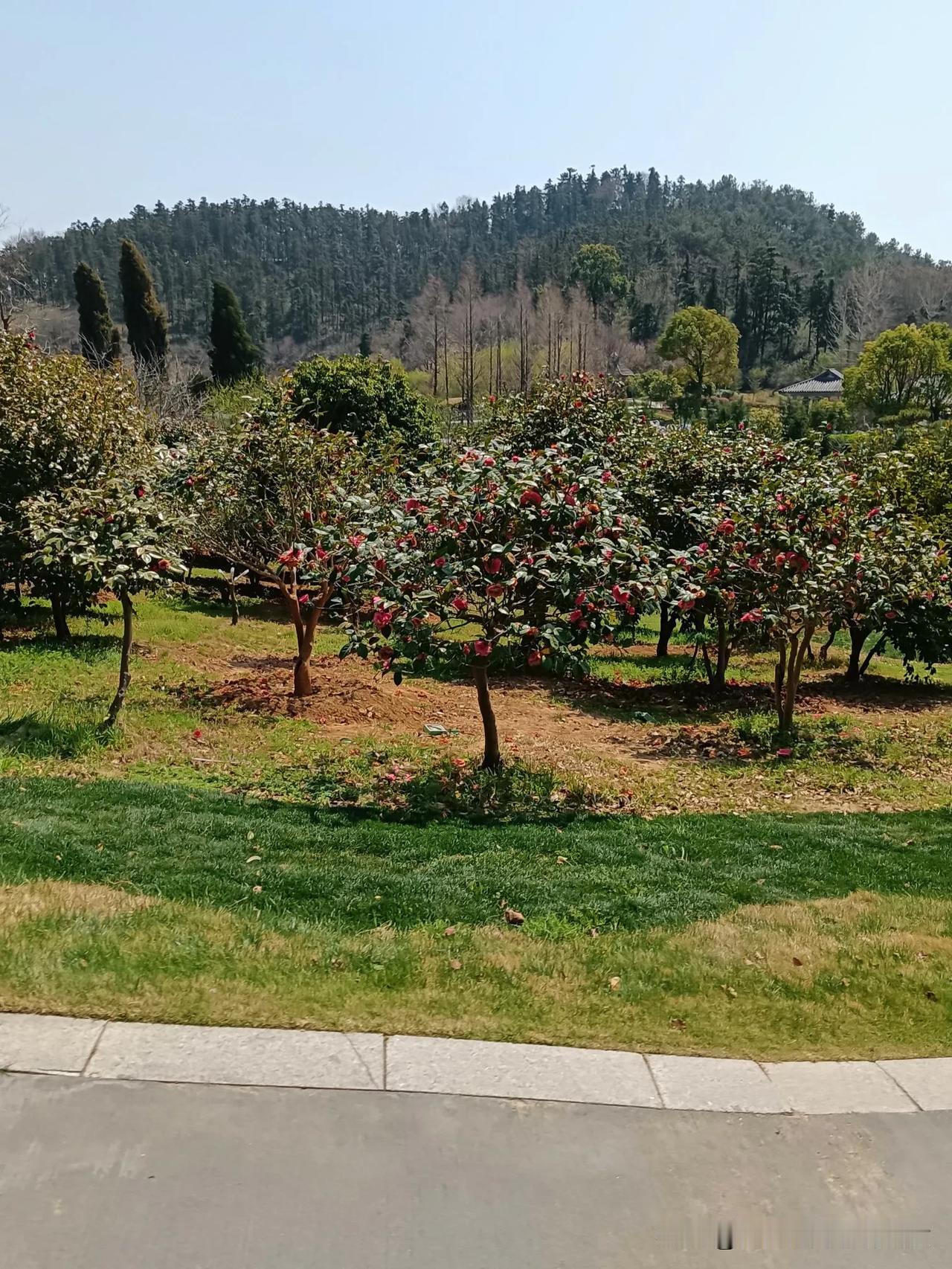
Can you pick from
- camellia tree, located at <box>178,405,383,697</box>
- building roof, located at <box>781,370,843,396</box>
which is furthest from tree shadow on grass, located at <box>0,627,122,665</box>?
building roof, located at <box>781,370,843,396</box>

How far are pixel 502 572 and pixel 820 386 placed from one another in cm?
6829

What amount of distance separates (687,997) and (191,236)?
452 ft

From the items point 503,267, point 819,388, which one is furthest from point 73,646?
point 503,267

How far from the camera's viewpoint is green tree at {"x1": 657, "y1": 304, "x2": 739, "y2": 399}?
56.9 metres

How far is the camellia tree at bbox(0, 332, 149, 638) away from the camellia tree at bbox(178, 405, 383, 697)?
131 cm

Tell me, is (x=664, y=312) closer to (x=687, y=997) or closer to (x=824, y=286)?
(x=824, y=286)

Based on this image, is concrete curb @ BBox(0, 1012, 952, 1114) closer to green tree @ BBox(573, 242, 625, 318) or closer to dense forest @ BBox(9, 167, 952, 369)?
dense forest @ BBox(9, 167, 952, 369)

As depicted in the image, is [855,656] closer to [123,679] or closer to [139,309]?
[123,679]

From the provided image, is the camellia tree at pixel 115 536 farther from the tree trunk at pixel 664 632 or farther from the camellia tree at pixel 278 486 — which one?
the tree trunk at pixel 664 632

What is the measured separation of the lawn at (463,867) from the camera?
367cm

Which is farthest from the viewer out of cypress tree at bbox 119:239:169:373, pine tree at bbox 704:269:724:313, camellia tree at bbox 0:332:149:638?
pine tree at bbox 704:269:724:313

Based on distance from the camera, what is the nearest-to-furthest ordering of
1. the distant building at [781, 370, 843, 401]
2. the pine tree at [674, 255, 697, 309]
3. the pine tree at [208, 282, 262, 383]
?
the pine tree at [208, 282, 262, 383], the distant building at [781, 370, 843, 401], the pine tree at [674, 255, 697, 309]

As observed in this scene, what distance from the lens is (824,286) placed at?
79.4 meters

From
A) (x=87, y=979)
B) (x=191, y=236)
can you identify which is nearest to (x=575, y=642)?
(x=87, y=979)
